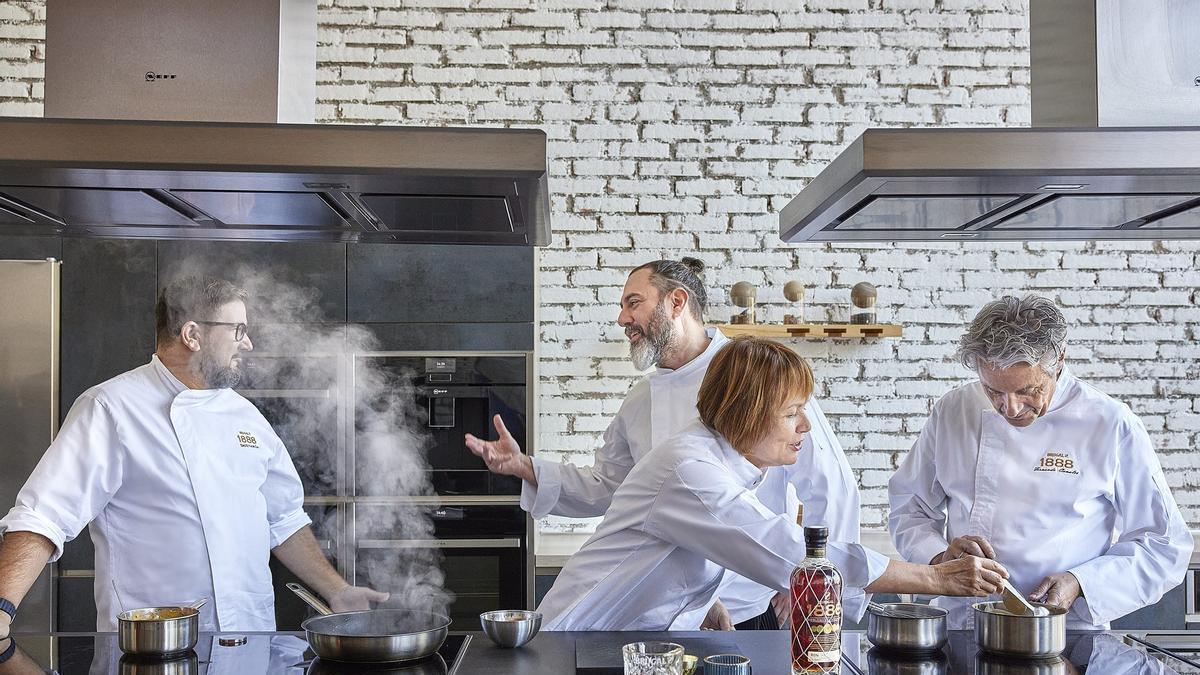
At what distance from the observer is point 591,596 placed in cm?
224

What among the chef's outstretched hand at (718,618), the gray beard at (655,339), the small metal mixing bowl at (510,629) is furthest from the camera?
the gray beard at (655,339)

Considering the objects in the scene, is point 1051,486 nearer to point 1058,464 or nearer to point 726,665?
point 1058,464

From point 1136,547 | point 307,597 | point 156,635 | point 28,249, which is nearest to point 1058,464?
point 1136,547

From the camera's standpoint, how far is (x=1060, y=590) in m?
2.44

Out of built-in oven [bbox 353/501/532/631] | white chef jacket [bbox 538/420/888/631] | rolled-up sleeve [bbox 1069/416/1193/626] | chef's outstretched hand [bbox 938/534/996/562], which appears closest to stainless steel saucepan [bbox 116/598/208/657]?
white chef jacket [bbox 538/420/888/631]

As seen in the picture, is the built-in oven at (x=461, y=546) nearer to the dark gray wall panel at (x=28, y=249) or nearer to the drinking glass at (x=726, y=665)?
the dark gray wall panel at (x=28, y=249)

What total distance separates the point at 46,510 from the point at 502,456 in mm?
1111

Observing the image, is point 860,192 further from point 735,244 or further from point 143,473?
point 735,244

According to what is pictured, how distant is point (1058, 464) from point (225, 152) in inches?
82.3

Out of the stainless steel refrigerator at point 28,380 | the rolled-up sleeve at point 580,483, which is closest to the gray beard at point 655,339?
the rolled-up sleeve at point 580,483

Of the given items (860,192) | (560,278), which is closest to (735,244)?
(560,278)

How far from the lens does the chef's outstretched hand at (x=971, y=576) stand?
201cm

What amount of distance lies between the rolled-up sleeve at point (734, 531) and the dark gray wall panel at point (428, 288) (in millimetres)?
2124

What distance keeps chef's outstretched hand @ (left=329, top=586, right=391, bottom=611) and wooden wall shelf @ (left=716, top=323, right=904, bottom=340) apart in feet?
7.26
